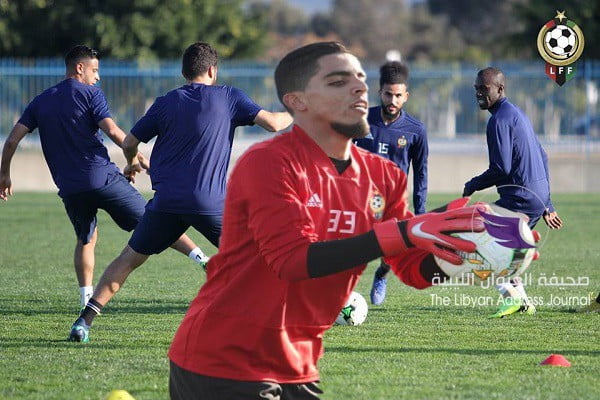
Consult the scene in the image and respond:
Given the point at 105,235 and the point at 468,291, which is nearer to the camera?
the point at 468,291

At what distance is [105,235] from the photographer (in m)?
17.0

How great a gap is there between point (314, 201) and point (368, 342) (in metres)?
4.26

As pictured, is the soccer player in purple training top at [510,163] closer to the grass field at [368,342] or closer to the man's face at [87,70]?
the grass field at [368,342]

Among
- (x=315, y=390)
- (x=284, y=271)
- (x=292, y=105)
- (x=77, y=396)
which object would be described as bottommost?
(x=77, y=396)

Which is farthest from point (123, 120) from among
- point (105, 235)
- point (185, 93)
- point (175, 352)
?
point (175, 352)

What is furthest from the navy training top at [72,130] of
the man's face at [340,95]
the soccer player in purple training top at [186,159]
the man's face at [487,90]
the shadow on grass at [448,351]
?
the man's face at [340,95]

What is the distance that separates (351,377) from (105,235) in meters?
10.7

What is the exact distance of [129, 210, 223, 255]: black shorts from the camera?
26.9 feet

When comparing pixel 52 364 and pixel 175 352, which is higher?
pixel 175 352

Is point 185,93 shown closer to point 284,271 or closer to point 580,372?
point 580,372

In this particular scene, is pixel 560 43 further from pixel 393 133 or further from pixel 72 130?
pixel 72 130

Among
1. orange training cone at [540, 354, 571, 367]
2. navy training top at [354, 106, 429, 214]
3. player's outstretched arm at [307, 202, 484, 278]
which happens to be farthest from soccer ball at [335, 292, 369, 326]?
player's outstretched arm at [307, 202, 484, 278]

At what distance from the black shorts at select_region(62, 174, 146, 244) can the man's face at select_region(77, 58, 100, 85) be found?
884 mm

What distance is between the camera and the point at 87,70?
9.62 metres
